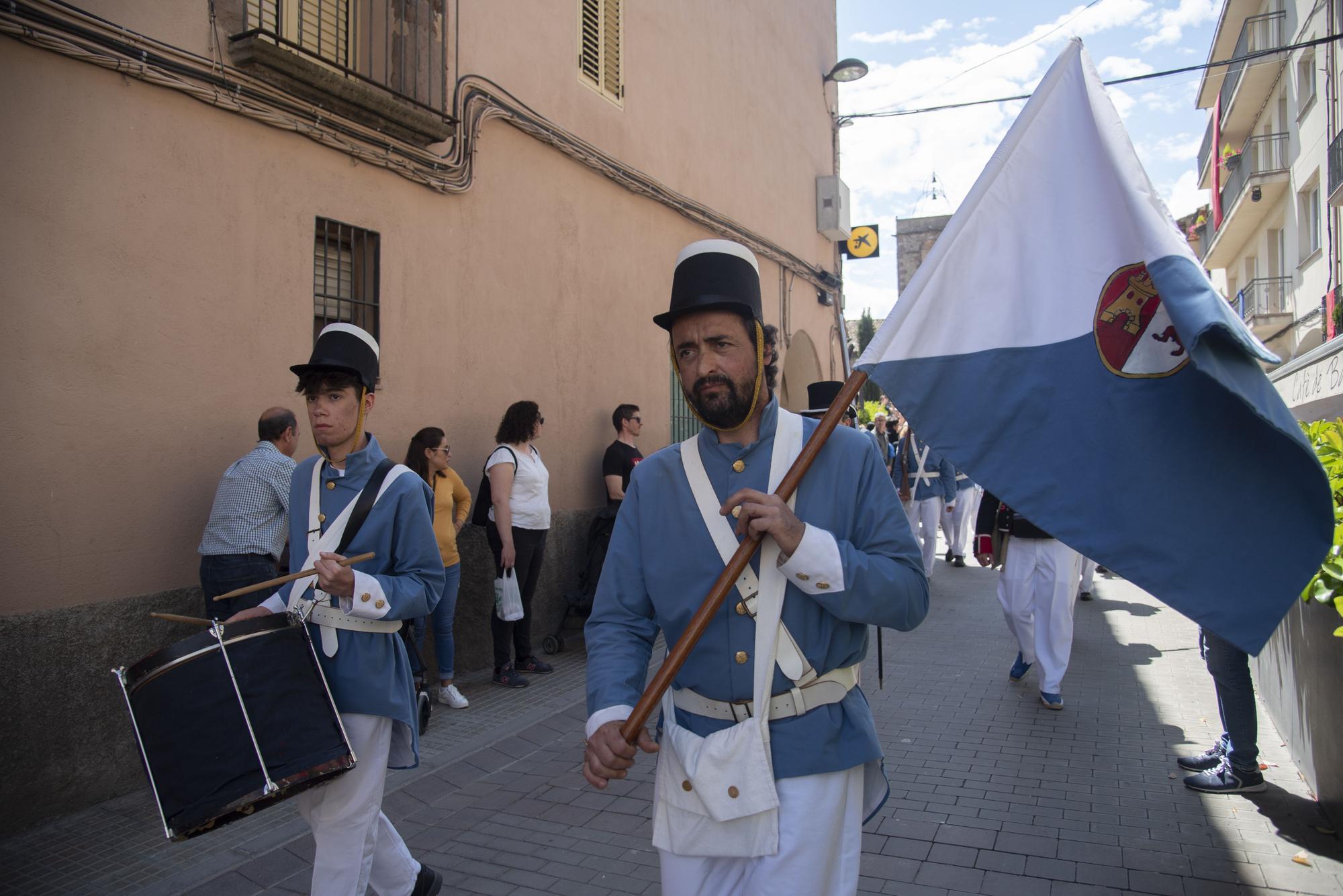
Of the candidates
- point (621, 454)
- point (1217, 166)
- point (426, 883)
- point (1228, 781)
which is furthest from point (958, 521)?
point (1217, 166)

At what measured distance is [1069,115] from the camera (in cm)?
256

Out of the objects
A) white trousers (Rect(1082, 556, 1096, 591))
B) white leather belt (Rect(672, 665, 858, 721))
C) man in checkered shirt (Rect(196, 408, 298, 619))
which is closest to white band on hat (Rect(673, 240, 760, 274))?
white leather belt (Rect(672, 665, 858, 721))

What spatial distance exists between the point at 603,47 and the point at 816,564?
8973 mm

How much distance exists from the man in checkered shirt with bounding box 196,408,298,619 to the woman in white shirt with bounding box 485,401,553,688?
1945mm

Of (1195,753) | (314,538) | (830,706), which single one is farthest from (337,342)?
(1195,753)

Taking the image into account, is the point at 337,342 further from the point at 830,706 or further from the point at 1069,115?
the point at 1069,115

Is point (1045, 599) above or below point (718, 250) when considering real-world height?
below

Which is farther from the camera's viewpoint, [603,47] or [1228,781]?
[603,47]

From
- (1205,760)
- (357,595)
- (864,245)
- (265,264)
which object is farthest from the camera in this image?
(864,245)

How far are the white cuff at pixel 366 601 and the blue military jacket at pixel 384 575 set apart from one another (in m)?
0.02

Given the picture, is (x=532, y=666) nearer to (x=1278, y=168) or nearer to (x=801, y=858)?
(x=801, y=858)

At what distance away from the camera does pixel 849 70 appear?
15750 mm

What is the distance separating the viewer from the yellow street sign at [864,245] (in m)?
18.1

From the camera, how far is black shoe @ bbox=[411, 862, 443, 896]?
3695mm
